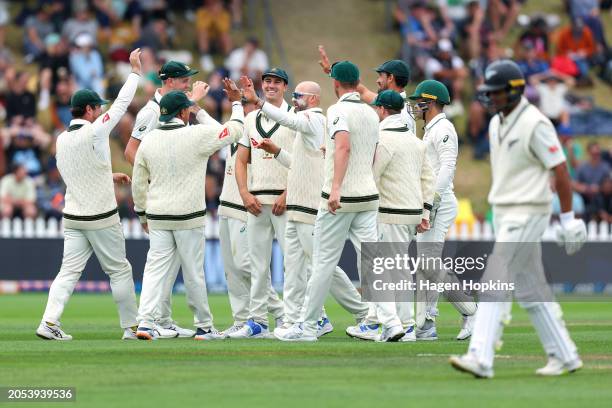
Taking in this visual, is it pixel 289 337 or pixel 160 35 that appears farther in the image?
pixel 160 35

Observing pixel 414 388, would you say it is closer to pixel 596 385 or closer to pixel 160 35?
pixel 596 385

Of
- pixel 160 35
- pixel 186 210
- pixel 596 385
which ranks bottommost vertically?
pixel 596 385

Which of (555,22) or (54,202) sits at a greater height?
(555,22)

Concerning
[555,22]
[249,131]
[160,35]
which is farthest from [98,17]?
[249,131]

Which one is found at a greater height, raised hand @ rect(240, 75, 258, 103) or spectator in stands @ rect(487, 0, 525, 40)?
spectator in stands @ rect(487, 0, 525, 40)

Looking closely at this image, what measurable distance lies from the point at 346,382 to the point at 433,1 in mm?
25781

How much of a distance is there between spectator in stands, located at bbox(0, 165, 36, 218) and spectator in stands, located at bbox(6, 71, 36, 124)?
215 centimetres

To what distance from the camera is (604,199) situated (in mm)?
29859

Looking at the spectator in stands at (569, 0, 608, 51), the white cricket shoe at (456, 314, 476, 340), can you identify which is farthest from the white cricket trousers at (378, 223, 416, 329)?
the spectator in stands at (569, 0, 608, 51)

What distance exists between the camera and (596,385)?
1091 centimetres

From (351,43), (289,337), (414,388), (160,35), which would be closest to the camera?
(414,388)

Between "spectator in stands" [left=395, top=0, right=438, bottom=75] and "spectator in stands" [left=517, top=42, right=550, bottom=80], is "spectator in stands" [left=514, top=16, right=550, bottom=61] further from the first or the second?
"spectator in stands" [left=395, top=0, right=438, bottom=75]

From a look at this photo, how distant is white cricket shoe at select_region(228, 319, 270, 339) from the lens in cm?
1538

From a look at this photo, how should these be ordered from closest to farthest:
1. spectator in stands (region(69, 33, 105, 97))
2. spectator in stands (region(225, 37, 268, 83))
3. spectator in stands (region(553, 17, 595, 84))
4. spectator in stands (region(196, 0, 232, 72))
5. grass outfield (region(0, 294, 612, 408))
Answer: grass outfield (region(0, 294, 612, 408)) → spectator in stands (region(69, 33, 105, 97)) → spectator in stands (region(225, 37, 268, 83)) → spectator in stands (region(196, 0, 232, 72)) → spectator in stands (region(553, 17, 595, 84))
